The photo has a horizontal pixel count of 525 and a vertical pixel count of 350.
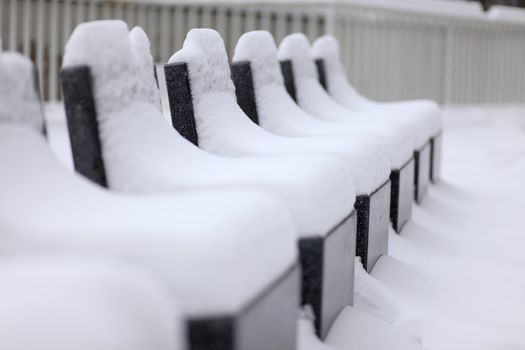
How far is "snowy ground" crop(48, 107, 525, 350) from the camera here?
2037 millimetres

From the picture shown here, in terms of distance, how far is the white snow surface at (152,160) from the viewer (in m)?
1.62

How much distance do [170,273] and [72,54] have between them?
Answer: 0.65 m

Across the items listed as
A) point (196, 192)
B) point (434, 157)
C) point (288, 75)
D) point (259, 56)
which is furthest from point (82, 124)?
point (434, 157)

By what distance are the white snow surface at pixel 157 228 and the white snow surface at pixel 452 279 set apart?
508mm

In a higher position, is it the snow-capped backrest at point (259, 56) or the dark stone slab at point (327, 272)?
the snow-capped backrest at point (259, 56)

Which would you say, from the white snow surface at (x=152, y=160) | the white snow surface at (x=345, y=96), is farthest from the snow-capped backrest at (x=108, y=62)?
the white snow surface at (x=345, y=96)

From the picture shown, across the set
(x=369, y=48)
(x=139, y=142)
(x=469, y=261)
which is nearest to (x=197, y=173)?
(x=139, y=142)

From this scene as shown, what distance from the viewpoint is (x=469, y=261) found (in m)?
3.07

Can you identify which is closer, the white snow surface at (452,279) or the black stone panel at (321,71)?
the white snow surface at (452,279)

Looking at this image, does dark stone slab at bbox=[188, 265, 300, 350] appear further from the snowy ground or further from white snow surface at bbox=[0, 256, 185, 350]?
A: the snowy ground

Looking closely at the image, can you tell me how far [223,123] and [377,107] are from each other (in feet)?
8.26

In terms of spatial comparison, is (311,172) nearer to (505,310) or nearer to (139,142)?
(139,142)

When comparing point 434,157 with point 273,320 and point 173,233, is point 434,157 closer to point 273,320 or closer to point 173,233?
point 273,320

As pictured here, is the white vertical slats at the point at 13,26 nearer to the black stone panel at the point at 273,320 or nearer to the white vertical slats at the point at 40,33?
the white vertical slats at the point at 40,33
